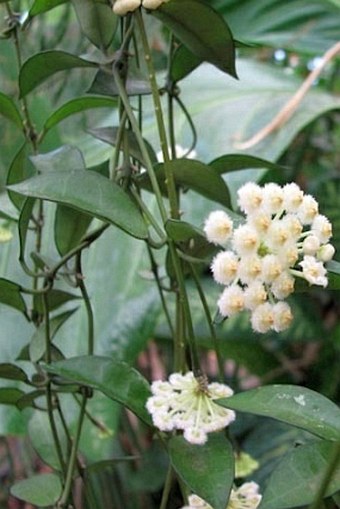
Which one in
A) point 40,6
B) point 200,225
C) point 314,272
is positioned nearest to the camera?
point 314,272

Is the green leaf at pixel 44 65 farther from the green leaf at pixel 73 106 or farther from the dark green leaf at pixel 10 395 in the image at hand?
the dark green leaf at pixel 10 395

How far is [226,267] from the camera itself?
0.34 m

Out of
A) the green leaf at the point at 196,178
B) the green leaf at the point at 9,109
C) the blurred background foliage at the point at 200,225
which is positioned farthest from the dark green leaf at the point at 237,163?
the blurred background foliage at the point at 200,225

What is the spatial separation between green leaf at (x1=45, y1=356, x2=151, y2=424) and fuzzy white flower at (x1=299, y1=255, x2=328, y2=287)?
4.3 inches

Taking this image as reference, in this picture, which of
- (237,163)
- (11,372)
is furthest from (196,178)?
(11,372)

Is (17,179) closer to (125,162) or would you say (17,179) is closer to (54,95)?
(125,162)

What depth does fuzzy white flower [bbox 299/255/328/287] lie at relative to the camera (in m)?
0.34

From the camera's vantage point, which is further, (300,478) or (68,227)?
Answer: (68,227)

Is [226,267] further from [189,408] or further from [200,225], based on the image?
[200,225]

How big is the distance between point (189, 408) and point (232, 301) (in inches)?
2.6

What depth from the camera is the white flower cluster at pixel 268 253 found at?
0.34 metres

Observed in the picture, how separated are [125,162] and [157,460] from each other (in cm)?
82

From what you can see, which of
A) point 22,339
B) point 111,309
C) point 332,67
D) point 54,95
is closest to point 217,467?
point 22,339

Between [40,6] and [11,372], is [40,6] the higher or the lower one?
the higher one
